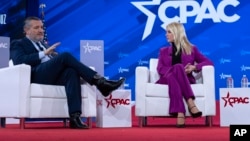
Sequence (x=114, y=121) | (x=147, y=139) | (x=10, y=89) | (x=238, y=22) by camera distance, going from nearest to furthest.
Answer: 1. (x=147, y=139)
2. (x=10, y=89)
3. (x=114, y=121)
4. (x=238, y=22)

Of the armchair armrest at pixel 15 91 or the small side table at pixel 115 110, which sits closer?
the armchair armrest at pixel 15 91

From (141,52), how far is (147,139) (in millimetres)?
4480

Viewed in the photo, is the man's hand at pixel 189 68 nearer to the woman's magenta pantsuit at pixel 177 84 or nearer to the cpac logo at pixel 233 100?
the woman's magenta pantsuit at pixel 177 84

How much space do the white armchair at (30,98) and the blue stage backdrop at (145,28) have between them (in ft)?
9.64

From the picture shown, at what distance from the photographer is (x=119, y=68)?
7.11m

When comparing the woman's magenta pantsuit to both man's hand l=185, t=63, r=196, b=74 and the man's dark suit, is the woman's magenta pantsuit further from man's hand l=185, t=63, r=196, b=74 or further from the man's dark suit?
the man's dark suit

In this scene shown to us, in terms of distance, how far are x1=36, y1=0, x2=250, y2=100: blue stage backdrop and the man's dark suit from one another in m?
3.01

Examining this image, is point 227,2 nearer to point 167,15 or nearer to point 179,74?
point 167,15

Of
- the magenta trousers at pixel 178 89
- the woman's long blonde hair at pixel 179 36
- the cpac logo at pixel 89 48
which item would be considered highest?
the woman's long blonde hair at pixel 179 36

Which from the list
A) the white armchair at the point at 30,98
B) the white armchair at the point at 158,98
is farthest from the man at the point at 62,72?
the white armchair at the point at 158,98

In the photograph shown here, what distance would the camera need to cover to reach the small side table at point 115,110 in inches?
170

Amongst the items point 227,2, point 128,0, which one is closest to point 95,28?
point 128,0

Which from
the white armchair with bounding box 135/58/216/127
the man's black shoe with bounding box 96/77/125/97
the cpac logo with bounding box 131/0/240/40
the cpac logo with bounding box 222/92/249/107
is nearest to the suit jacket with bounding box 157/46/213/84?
the white armchair with bounding box 135/58/216/127

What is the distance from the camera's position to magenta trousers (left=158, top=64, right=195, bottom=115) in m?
4.28
